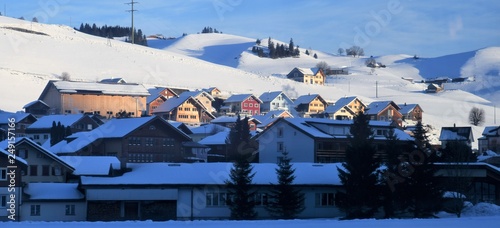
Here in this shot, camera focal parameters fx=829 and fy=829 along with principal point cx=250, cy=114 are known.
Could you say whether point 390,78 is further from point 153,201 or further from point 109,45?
point 153,201

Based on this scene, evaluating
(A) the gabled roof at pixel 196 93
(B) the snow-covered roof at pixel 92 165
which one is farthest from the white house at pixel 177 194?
(A) the gabled roof at pixel 196 93

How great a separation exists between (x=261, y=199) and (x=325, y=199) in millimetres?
3300

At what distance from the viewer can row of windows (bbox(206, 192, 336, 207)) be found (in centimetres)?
3919

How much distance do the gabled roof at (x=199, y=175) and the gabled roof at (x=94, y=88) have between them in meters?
60.4

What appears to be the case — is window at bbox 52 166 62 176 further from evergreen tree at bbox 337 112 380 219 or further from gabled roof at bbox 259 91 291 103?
gabled roof at bbox 259 91 291 103

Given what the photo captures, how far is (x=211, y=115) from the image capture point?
107 meters

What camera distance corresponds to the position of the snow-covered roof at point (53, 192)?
38375mm

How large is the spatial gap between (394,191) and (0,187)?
18.0 metres

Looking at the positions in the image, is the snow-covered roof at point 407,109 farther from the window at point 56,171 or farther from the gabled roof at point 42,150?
the gabled roof at point 42,150

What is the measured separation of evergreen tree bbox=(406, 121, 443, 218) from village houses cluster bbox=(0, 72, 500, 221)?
4.20m

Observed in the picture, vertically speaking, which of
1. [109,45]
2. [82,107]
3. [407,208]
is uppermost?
[109,45]

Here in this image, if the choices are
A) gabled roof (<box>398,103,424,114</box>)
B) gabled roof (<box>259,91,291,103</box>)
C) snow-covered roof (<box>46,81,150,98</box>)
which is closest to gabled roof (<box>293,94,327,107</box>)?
gabled roof (<box>259,91,291,103</box>)

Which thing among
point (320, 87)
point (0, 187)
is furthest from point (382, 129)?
point (320, 87)

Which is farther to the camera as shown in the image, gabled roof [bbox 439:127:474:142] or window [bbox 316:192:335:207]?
gabled roof [bbox 439:127:474:142]
